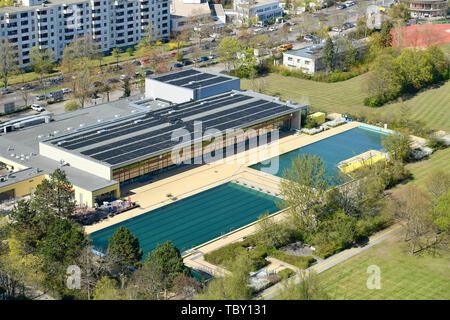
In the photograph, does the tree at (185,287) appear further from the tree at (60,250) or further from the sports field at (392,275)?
the sports field at (392,275)

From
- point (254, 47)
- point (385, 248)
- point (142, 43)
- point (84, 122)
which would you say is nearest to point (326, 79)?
point (254, 47)

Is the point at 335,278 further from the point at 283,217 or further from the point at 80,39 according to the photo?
the point at 80,39

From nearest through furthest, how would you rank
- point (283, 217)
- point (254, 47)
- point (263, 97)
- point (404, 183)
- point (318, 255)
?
1. point (318, 255)
2. point (283, 217)
3. point (404, 183)
4. point (263, 97)
5. point (254, 47)

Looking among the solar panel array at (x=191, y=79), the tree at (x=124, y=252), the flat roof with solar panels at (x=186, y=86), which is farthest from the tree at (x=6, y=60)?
the tree at (x=124, y=252)

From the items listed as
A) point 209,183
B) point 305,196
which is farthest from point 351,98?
point 305,196

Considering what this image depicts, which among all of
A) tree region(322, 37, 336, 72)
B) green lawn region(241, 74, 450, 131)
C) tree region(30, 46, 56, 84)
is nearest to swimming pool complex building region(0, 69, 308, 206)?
green lawn region(241, 74, 450, 131)

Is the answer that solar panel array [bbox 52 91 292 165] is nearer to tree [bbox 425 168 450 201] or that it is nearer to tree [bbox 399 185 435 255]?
tree [bbox 425 168 450 201]
